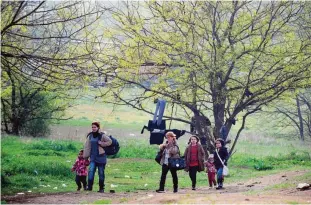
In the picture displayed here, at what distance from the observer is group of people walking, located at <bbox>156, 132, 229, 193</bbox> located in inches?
590

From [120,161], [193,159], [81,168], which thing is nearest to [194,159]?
[193,159]

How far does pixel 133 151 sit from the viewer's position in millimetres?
29672

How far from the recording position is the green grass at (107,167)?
16391mm

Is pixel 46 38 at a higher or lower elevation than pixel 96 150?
higher

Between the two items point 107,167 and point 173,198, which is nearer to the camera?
point 173,198

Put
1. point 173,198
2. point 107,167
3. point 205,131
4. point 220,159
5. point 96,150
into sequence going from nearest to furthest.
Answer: point 173,198 → point 96,150 → point 220,159 → point 205,131 → point 107,167

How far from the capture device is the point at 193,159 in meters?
16.1

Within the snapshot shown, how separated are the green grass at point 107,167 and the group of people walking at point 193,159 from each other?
133 centimetres

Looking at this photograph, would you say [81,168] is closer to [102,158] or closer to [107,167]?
[102,158]

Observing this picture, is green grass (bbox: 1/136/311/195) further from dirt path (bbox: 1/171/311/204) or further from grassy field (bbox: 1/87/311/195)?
dirt path (bbox: 1/171/311/204)

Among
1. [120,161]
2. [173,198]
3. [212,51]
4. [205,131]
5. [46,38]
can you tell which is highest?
[212,51]

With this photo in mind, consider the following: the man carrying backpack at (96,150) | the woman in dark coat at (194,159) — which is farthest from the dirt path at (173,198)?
the woman in dark coat at (194,159)

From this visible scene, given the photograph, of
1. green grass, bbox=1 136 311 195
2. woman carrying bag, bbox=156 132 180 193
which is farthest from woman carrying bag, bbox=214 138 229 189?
woman carrying bag, bbox=156 132 180 193

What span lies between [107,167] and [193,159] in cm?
800
